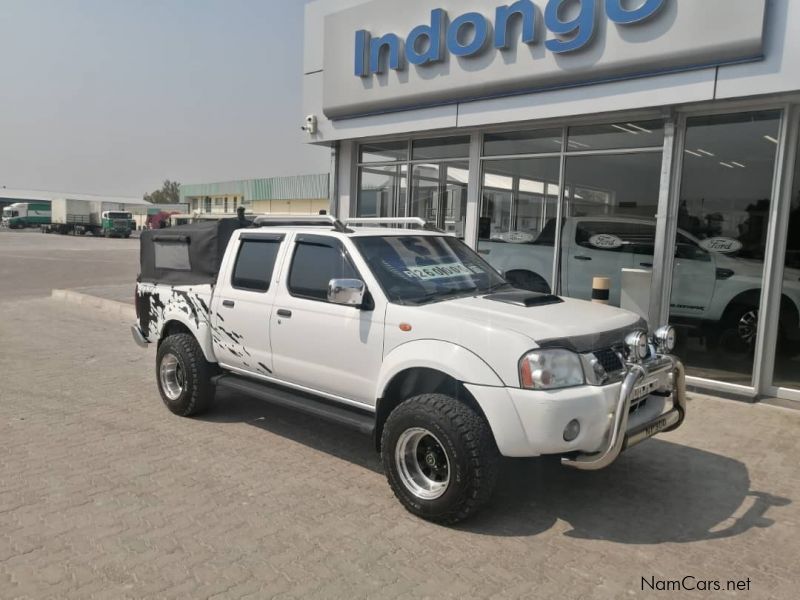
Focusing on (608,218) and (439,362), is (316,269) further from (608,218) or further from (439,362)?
(608,218)

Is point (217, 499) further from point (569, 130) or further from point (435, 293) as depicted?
point (569, 130)

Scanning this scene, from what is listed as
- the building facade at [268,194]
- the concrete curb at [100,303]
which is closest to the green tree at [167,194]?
the building facade at [268,194]

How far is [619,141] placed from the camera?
830 centimetres

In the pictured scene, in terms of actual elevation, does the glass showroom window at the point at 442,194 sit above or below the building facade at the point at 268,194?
below

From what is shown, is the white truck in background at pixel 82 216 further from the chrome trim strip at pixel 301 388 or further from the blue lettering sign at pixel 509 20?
the chrome trim strip at pixel 301 388

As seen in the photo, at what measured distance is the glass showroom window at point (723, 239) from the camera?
7.13m

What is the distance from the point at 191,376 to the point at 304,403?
1.49 metres

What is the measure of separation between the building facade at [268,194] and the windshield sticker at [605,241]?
43.3 meters

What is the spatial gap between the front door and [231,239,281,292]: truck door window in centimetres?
25

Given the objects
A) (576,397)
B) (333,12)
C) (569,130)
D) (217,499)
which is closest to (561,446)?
(576,397)

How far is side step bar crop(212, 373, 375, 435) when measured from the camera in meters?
4.59

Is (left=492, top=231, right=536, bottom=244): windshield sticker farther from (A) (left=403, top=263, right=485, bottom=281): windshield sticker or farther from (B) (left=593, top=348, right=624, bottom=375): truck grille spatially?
(B) (left=593, top=348, right=624, bottom=375): truck grille

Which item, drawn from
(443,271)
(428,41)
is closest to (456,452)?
(443,271)

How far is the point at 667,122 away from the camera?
7.53 meters
